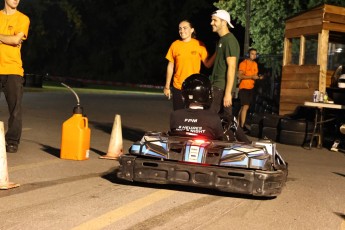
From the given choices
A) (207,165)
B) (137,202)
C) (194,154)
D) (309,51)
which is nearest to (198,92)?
(194,154)

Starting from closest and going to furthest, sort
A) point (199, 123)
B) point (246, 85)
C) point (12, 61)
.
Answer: point (199, 123)
point (12, 61)
point (246, 85)

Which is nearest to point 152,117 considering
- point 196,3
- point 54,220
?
point 54,220

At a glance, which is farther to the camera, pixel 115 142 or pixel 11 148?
pixel 11 148

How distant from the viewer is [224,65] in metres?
9.47

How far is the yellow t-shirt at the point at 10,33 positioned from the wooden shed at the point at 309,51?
7.32m

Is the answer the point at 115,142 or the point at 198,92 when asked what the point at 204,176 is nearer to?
the point at 198,92

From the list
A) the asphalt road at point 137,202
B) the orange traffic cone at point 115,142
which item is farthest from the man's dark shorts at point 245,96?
the orange traffic cone at point 115,142

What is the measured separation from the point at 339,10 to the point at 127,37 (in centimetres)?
5360

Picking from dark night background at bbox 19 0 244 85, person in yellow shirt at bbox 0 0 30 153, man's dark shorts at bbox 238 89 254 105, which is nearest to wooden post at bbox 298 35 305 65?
Answer: man's dark shorts at bbox 238 89 254 105

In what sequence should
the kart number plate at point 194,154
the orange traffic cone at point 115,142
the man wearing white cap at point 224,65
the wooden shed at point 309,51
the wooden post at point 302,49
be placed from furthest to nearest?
the wooden post at point 302,49 → the wooden shed at point 309,51 → the orange traffic cone at point 115,142 → the man wearing white cap at point 224,65 → the kart number plate at point 194,154

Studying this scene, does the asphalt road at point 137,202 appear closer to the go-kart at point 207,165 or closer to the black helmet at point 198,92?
the go-kart at point 207,165

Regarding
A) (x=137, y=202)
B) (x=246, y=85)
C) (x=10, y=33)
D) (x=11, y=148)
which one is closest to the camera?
(x=137, y=202)

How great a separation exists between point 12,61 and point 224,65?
308 centimetres

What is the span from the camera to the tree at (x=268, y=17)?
32094mm
